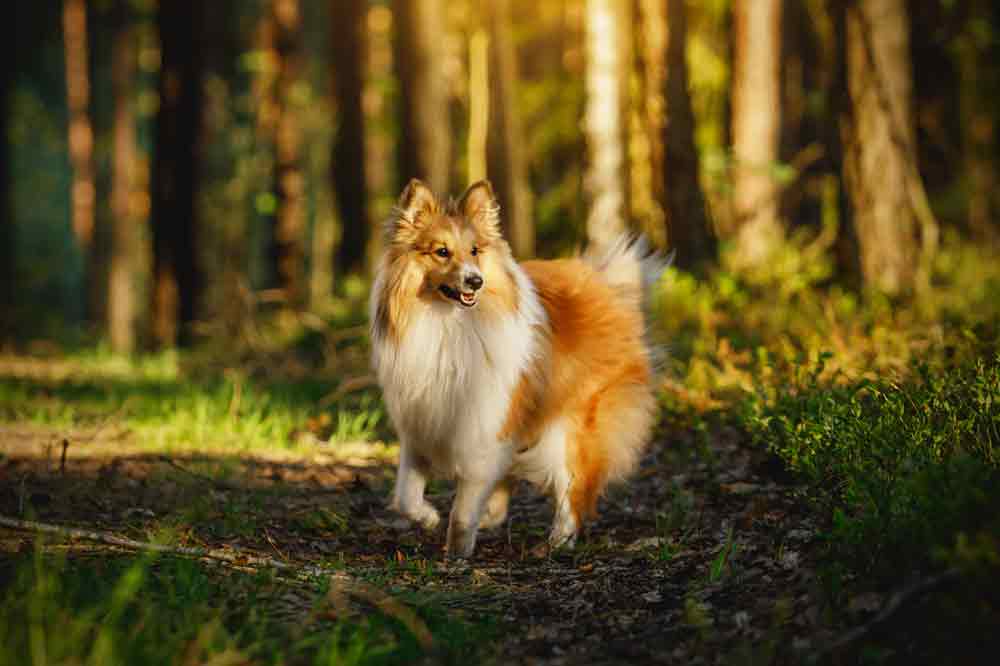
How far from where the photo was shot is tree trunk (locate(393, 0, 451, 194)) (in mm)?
12344

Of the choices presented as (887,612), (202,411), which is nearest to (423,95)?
(202,411)

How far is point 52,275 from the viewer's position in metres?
35.2

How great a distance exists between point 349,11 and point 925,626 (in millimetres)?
14727

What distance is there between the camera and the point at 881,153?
8930 mm

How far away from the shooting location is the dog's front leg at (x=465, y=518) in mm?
5254

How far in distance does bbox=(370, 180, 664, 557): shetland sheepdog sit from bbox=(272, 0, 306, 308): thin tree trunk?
10222 mm

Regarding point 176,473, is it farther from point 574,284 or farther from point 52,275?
point 52,275

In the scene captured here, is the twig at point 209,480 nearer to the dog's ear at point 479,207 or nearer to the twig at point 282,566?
the twig at point 282,566

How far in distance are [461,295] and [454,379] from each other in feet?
1.43

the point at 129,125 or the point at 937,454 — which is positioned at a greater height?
the point at 129,125

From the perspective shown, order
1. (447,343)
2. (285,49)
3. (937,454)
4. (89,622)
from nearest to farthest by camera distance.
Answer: (89,622)
(937,454)
(447,343)
(285,49)

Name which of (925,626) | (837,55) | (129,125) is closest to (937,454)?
(925,626)

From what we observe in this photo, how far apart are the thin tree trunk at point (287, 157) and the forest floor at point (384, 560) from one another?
812cm

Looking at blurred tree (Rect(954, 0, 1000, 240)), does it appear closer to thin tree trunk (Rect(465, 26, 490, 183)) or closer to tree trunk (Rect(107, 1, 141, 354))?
thin tree trunk (Rect(465, 26, 490, 183))
